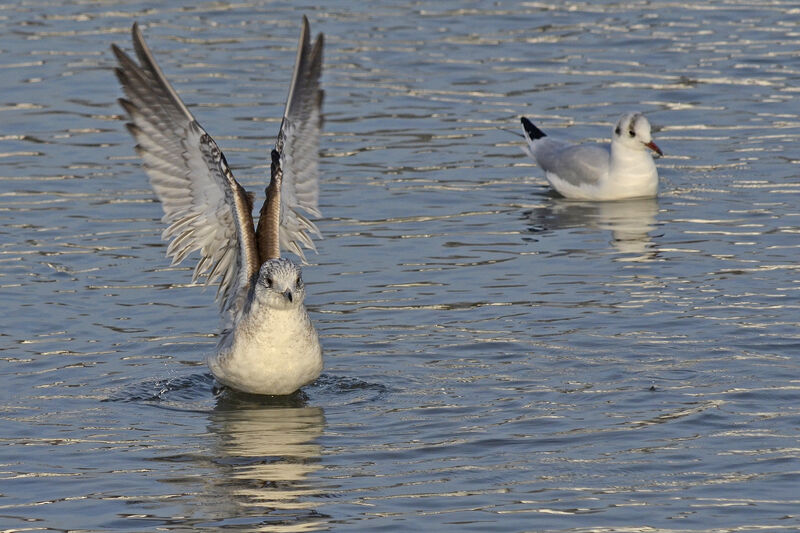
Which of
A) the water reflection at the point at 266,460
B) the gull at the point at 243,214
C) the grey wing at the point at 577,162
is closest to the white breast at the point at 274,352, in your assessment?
the gull at the point at 243,214

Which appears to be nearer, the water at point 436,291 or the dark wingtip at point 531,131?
the water at point 436,291

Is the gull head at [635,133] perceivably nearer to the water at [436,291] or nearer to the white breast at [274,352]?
the water at [436,291]

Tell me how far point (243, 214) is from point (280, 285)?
744mm

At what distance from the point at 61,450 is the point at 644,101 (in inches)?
449

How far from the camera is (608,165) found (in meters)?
16.5

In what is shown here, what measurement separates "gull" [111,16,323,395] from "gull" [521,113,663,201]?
210 inches

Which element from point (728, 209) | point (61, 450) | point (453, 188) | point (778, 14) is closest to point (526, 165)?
point (453, 188)

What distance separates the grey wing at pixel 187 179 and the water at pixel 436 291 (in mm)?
798

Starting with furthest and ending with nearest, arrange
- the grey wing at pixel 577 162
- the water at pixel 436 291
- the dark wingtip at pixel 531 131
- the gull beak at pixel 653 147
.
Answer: the dark wingtip at pixel 531 131 < the grey wing at pixel 577 162 < the gull beak at pixel 653 147 < the water at pixel 436 291

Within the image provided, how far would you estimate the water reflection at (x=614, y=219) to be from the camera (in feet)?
47.2

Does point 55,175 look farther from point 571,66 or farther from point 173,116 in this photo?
point 571,66

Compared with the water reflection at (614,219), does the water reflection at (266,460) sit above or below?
below

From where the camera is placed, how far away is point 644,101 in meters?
19.3

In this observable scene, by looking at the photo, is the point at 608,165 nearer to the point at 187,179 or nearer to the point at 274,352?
the point at 187,179
